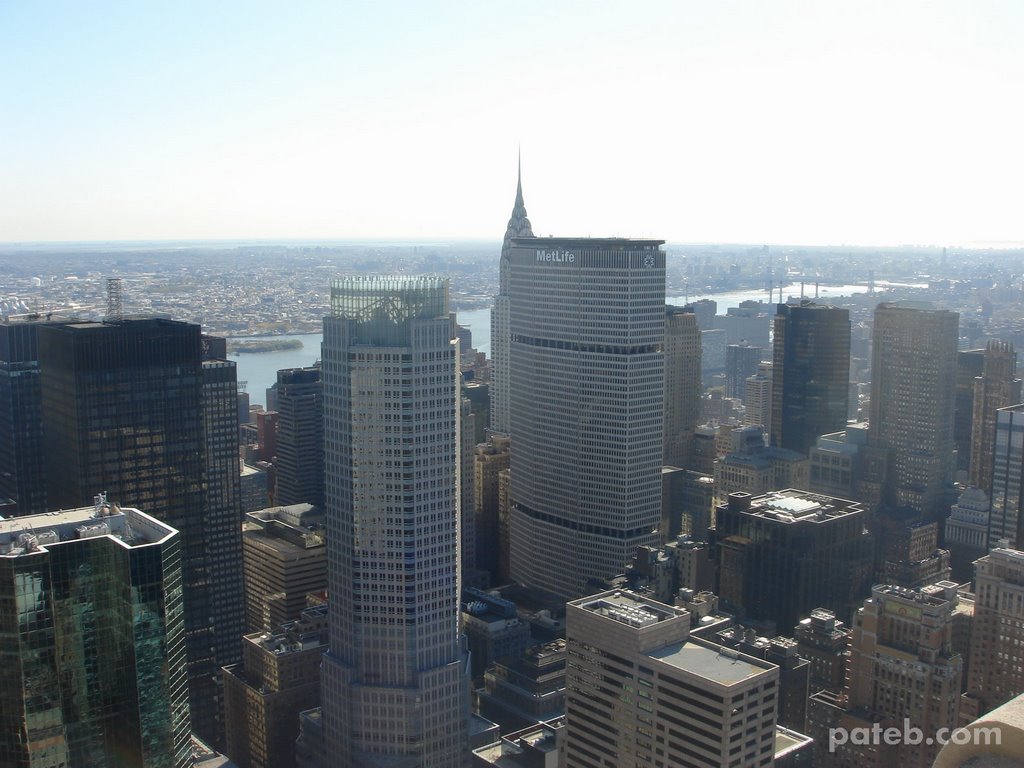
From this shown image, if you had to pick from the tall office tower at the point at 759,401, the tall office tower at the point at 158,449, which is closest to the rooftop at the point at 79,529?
the tall office tower at the point at 158,449

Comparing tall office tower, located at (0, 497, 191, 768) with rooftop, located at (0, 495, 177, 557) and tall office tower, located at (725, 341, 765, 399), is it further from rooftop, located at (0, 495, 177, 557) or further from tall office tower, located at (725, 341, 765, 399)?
tall office tower, located at (725, 341, 765, 399)

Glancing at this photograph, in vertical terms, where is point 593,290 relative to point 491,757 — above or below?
above

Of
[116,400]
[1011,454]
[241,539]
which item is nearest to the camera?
[116,400]

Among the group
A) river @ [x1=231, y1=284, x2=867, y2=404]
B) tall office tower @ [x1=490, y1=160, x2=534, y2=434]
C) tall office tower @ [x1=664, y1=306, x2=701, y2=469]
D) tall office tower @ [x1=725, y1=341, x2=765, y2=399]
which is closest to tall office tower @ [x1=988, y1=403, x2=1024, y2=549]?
tall office tower @ [x1=664, y1=306, x2=701, y2=469]

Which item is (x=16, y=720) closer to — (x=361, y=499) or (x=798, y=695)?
(x=361, y=499)

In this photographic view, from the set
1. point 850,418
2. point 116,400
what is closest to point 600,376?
point 116,400

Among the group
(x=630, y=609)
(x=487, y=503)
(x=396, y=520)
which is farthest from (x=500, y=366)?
(x=630, y=609)
